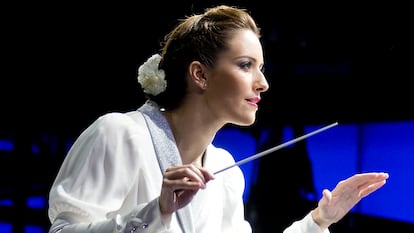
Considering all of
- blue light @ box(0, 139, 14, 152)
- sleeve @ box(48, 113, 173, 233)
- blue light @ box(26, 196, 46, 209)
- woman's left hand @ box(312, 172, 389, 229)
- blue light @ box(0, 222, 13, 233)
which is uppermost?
sleeve @ box(48, 113, 173, 233)

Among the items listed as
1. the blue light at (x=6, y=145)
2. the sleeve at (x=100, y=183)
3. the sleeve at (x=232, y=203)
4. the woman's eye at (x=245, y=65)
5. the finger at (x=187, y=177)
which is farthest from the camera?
the blue light at (x=6, y=145)

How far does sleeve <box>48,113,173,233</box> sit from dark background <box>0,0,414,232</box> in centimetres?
130

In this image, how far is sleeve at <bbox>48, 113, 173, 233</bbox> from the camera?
3.56ft

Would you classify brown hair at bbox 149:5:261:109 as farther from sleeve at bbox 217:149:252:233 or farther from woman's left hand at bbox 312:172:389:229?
woman's left hand at bbox 312:172:389:229

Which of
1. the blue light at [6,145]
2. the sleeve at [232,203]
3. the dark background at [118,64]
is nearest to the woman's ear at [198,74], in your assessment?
the sleeve at [232,203]

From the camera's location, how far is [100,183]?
116 cm

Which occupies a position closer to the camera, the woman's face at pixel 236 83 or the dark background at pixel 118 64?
the woman's face at pixel 236 83

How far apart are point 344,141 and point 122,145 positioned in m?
1.42

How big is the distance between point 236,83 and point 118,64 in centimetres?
138

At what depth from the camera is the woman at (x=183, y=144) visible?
1.16m

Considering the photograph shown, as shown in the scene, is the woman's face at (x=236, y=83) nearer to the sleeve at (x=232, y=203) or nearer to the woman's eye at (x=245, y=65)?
the woman's eye at (x=245, y=65)

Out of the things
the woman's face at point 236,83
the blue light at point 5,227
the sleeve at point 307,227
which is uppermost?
the woman's face at point 236,83

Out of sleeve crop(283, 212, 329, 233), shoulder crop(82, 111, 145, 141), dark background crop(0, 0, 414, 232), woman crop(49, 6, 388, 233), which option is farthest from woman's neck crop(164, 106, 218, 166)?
dark background crop(0, 0, 414, 232)

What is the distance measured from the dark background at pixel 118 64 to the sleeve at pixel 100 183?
4.27 feet
